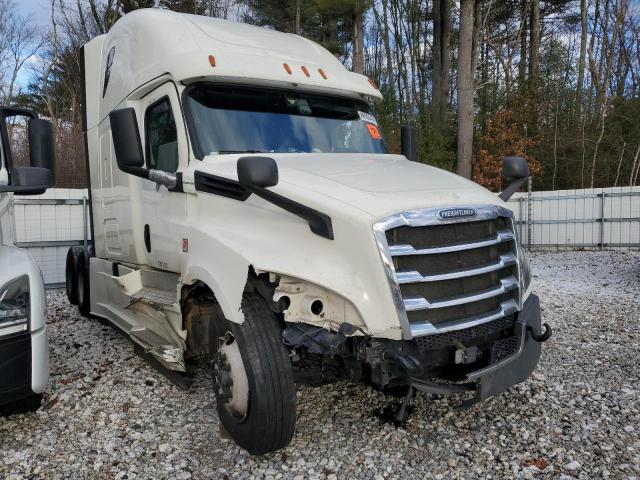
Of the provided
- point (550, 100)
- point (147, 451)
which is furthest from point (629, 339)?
point (550, 100)

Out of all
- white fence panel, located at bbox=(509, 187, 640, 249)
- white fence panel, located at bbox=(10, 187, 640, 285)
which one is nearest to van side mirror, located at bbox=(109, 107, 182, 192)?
white fence panel, located at bbox=(10, 187, 640, 285)

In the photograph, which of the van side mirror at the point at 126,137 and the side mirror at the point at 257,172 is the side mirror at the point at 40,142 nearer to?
the van side mirror at the point at 126,137

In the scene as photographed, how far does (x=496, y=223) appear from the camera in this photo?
3.50 m

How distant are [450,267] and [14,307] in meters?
2.85

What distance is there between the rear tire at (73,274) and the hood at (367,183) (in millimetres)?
4839

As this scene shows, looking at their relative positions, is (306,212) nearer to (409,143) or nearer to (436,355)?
(436,355)

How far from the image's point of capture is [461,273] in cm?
321

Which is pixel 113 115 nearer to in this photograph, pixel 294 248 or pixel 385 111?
pixel 294 248

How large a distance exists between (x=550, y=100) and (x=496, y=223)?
19898 mm

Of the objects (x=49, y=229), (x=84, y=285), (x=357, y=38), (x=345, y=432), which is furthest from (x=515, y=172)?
(x=357, y=38)

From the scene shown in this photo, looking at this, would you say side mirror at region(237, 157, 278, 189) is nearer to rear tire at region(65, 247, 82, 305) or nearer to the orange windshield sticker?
the orange windshield sticker

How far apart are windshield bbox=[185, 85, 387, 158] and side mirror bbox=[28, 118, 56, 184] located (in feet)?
4.18

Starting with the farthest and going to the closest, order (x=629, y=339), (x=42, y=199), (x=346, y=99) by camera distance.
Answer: (x=42, y=199) → (x=629, y=339) → (x=346, y=99)

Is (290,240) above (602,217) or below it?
above
